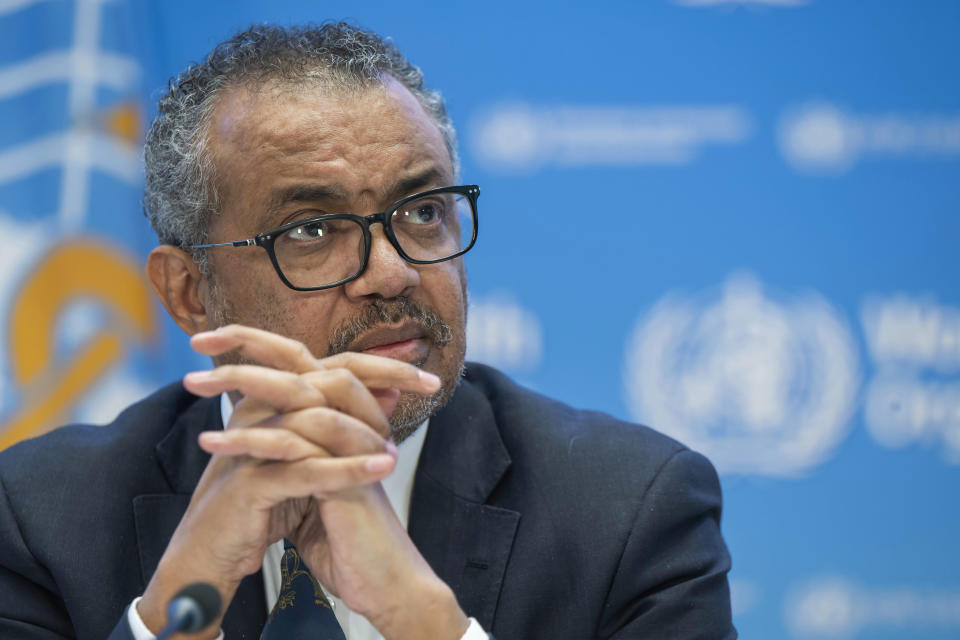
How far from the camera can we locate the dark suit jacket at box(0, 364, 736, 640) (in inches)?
80.1

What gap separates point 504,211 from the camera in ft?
11.1

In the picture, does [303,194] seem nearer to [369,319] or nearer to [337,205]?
[337,205]

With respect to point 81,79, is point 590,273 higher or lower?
lower

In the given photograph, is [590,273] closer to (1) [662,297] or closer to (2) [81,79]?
(1) [662,297]

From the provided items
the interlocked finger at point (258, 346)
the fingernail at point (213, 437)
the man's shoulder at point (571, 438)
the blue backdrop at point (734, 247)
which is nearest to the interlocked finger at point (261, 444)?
the fingernail at point (213, 437)

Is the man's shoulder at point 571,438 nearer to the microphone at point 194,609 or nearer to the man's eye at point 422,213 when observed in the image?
the man's eye at point 422,213

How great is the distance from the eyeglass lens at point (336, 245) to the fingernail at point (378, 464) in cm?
58

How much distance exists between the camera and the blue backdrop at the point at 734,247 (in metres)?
3.32

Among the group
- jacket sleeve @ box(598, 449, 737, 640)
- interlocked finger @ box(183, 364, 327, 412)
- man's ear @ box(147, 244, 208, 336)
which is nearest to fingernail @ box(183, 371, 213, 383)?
interlocked finger @ box(183, 364, 327, 412)

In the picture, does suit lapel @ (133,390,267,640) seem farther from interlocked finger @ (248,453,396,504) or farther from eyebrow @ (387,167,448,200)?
eyebrow @ (387,167,448,200)

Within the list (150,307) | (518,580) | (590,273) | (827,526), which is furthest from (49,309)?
(827,526)

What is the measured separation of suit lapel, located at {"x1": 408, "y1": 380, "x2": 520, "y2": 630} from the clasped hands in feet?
1.48

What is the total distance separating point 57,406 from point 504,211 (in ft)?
5.77

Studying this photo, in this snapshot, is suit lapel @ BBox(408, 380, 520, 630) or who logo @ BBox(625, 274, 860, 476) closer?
suit lapel @ BBox(408, 380, 520, 630)
